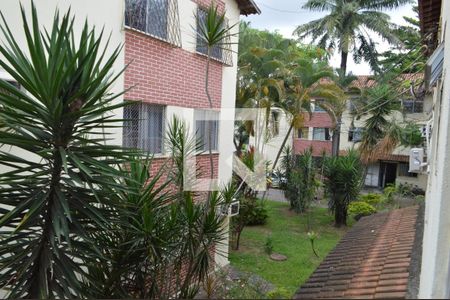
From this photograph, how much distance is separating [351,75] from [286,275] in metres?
13.6

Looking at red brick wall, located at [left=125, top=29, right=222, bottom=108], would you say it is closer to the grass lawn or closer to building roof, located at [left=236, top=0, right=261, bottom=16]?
building roof, located at [left=236, top=0, right=261, bottom=16]

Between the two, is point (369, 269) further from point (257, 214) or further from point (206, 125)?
point (257, 214)

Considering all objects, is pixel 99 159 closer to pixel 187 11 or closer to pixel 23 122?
pixel 23 122

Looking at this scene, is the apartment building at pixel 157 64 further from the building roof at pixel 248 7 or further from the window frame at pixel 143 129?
the building roof at pixel 248 7

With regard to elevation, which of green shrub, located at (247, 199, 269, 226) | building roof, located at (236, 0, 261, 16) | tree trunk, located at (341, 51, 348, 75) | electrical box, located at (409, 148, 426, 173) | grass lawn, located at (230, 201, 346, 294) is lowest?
grass lawn, located at (230, 201, 346, 294)

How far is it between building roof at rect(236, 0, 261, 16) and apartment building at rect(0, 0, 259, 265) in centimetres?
30

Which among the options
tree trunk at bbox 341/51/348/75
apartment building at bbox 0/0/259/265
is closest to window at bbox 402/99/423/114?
tree trunk at bbox 341/51/348/75

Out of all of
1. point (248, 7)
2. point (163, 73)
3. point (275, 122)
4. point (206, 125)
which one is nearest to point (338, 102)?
point (275, 122)

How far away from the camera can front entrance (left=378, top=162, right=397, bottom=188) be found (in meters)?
26.5

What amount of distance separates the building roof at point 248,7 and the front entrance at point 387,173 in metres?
19.6

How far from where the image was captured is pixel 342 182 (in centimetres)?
1542

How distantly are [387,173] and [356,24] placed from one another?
1337cm

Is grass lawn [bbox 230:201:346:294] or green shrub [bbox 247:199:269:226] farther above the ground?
green shrub [bbox 247:199:269:226]

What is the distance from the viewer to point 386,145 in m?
18.9
